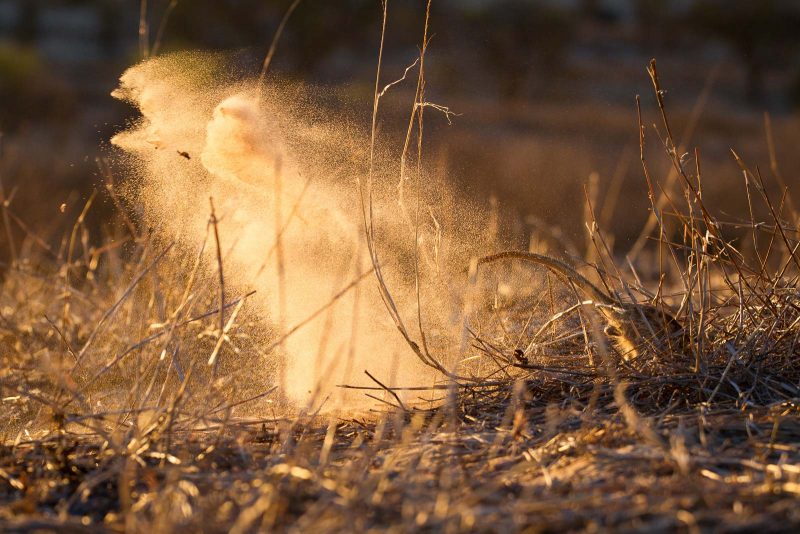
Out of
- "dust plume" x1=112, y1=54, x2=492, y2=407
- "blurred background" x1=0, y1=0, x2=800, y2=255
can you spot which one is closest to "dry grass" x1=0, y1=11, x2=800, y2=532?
"dust plume" x1=112, y1=54, x2=492, y2=407

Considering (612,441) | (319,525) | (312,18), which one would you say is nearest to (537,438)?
(612,441)

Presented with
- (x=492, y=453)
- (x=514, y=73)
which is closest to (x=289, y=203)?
(x=492, y=453)

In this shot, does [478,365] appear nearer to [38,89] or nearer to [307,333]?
[307,333]

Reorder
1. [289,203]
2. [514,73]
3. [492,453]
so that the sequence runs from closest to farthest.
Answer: [492,453]
[289,203]
[514,73]

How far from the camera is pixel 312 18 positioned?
84.6ft

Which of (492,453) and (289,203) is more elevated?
(289,203)

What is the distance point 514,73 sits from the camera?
88.5 feet

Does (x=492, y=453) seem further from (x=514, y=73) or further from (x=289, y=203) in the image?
(x=514, y=73)

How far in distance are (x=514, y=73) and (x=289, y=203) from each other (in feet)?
80.9

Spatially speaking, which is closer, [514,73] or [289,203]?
[289,203]

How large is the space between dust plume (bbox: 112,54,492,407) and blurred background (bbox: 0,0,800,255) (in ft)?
22.5

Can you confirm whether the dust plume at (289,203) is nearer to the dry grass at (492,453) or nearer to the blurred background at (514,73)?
the dry grass at (492,453)

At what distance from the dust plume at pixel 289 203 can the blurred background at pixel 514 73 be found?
687cm

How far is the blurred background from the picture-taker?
46.0 ft
